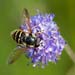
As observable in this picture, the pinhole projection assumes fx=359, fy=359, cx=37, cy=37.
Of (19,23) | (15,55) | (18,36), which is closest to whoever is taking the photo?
(15,55)

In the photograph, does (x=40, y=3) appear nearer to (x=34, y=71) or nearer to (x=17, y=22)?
(x=17, y=22)

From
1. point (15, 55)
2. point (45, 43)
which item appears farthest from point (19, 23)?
point (15, 55)

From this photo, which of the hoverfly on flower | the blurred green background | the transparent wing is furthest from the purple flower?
the blurred green background

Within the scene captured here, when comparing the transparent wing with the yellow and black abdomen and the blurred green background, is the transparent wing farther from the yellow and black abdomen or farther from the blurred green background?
the blurred green background

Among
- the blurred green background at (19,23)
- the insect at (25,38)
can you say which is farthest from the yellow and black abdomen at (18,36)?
the blurred green background at (19,23)

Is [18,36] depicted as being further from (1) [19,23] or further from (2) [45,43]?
(1) [19,23]

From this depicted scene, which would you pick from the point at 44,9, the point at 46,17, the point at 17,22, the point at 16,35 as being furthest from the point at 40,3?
the point at 16,35
